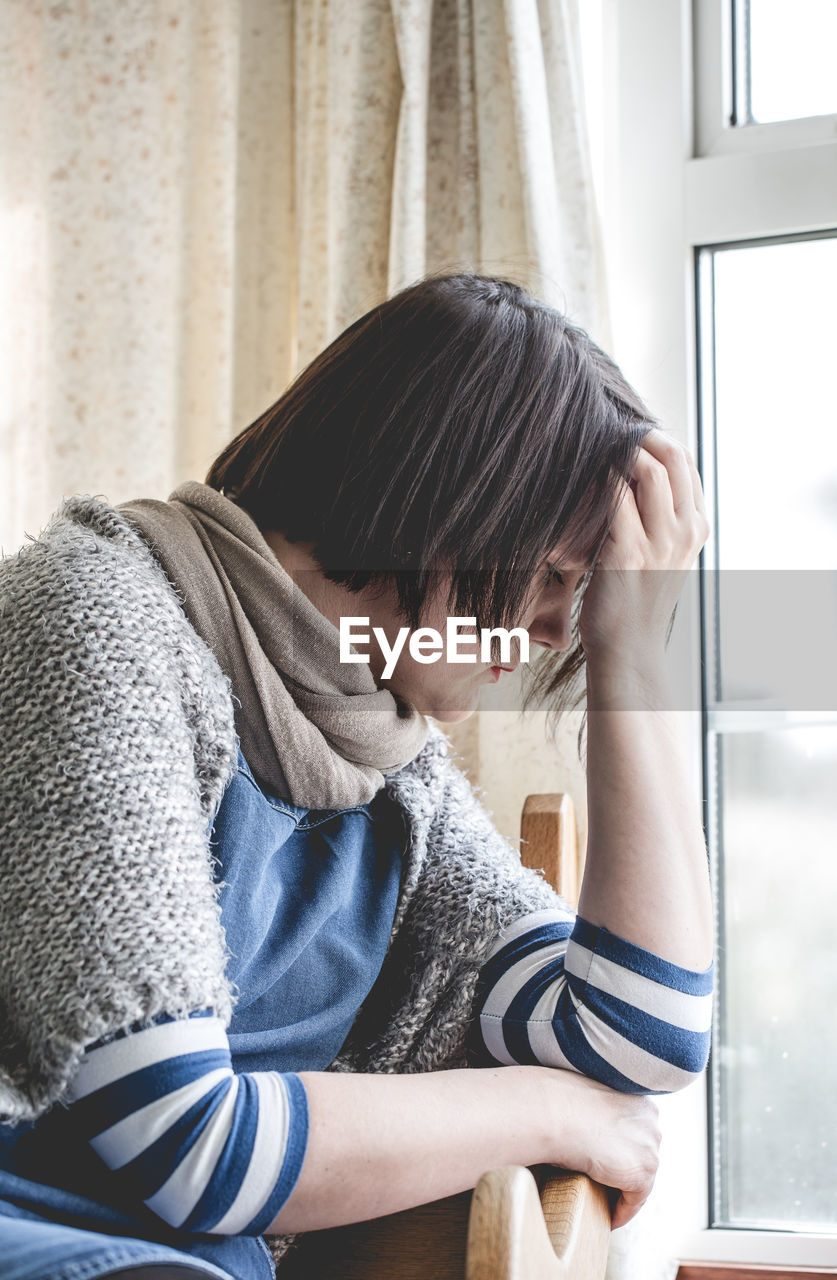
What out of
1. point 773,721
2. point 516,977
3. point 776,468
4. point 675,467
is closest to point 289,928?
point 516,977

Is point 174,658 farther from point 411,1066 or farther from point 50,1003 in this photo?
point 411,1066

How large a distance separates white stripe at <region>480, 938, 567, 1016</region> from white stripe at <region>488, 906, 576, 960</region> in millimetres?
20

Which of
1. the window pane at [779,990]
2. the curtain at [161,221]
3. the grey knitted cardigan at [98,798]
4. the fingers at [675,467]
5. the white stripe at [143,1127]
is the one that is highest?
the curtain at [161,221]

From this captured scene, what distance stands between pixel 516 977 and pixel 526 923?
0.05m

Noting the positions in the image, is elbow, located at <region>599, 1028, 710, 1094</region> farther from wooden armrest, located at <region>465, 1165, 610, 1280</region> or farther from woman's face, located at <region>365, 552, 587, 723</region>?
woman's face, located at <region>365, 552, 587, 723</region>

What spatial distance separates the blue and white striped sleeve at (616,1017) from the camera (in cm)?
76

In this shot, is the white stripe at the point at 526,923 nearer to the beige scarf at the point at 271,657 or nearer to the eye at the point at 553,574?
the beige scarf at the point at 271,657

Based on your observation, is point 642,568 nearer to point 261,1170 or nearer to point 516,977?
point 516,977

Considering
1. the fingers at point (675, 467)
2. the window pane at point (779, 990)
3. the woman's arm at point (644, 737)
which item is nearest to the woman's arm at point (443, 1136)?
the woman's arm at point (644, 737)

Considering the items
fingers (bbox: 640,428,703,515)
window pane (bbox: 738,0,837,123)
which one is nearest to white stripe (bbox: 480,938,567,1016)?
fingers (bbox: 640,428,703,515)

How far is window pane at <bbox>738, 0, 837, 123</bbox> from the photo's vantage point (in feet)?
4.59

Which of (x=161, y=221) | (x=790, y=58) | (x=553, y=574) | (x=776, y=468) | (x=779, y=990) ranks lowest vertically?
(x=779, y=990)

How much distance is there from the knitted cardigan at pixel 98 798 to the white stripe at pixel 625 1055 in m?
0.28

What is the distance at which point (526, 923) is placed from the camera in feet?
2.85
